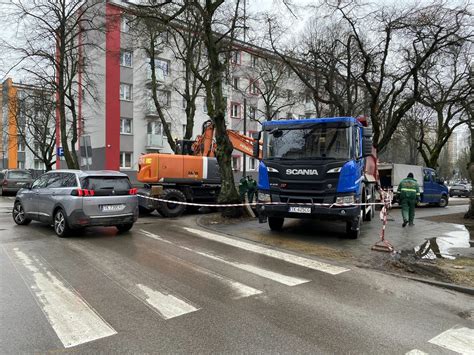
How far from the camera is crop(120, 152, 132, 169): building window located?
3283 cm

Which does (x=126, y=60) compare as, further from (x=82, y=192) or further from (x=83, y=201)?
→ (x=83, y=201)

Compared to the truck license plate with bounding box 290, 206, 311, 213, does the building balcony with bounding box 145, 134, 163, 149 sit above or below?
above

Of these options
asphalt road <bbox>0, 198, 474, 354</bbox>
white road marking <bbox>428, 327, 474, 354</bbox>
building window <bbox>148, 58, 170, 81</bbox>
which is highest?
building window <bbox>148, 58, 170, 81</bbox>

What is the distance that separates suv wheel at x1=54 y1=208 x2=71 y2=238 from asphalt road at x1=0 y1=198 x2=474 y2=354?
115 centimetres

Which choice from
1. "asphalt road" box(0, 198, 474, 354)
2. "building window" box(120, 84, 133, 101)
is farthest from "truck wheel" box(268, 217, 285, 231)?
"building window" box(120, 84, 133, 101)

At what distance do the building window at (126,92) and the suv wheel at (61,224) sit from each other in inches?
995

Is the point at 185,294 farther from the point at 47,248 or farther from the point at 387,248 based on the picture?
the point at 387,248

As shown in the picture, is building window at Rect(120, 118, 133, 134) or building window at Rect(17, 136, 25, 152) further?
building window at Rect(17, 136, 25, 152)

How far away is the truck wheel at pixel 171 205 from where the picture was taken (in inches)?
556

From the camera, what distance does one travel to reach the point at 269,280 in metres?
6.04

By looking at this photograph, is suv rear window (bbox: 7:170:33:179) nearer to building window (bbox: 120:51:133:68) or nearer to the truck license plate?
building window (bbox: 120:51:133:68)

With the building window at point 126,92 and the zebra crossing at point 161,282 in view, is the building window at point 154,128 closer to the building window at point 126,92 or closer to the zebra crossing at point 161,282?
the building window at point 126,92

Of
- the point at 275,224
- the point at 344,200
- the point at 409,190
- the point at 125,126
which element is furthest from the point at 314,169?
the point at 125,126

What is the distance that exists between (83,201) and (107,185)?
30.0 inches
